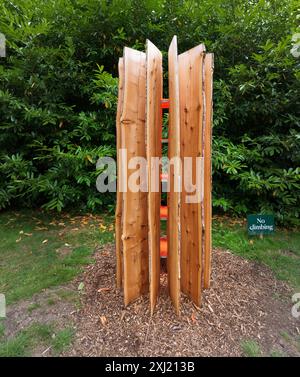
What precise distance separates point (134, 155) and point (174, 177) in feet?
1.05

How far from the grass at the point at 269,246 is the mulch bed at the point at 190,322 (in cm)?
30

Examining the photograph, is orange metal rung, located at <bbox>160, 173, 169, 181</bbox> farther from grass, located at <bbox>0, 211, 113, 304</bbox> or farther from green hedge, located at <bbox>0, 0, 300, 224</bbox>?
green hedge, located at <bbox>0, 0, 300, 224</bbox>

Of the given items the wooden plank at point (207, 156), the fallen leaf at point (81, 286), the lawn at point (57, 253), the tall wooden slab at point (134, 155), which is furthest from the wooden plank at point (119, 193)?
the wooden plank at point (207, 156)

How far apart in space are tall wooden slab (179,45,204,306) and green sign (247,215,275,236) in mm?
1525

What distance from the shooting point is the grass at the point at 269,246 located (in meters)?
2.71

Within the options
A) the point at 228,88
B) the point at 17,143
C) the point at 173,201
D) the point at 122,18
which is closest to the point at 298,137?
the point at 228,88

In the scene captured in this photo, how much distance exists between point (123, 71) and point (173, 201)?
92cm

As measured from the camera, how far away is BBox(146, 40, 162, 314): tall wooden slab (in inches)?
66.4

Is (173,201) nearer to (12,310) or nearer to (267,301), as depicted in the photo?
(267,301)

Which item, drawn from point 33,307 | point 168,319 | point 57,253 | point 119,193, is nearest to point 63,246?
point 57,253

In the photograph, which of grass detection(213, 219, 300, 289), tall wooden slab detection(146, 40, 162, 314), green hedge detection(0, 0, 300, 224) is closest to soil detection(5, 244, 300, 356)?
tall wooden slab detection(146, 40, 162, 314)

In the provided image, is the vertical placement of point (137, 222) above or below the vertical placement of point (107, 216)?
above

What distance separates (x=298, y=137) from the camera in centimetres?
345
